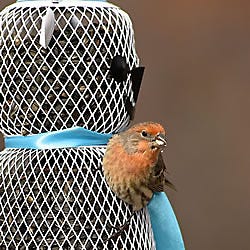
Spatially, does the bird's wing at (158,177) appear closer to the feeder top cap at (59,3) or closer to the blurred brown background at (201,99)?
the feeder top cap at (59,3)

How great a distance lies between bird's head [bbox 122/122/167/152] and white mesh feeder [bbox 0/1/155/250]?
136 millimetres

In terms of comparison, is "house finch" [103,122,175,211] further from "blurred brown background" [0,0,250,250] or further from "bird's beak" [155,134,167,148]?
"blurred brown background" [0,0,250,250]

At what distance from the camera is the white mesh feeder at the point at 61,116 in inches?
119

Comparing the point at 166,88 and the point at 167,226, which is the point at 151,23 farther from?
the point at 167,226

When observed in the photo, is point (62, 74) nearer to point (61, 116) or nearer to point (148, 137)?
point (61, 116)

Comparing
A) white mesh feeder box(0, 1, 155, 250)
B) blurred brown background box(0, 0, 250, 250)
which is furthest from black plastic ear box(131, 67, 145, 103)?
blurred brown background box(0, 0, 250, 250)

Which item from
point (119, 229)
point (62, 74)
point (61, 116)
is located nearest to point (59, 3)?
point (62, 74)

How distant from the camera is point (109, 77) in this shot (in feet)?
10.1

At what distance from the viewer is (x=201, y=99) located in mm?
5508

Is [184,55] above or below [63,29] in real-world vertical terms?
below

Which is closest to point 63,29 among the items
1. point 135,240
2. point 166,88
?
point 135,240

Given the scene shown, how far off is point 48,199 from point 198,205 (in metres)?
2.60

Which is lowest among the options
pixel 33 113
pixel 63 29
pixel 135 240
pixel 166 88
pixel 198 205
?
pixel 198 205

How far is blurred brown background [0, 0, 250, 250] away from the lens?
539 centimetres
